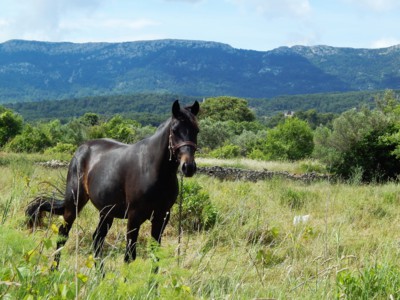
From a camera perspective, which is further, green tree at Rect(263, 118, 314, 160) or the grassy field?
green tree at Rect(263, 118, 314, 160)

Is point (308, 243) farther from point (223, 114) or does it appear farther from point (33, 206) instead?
point (223, 114)

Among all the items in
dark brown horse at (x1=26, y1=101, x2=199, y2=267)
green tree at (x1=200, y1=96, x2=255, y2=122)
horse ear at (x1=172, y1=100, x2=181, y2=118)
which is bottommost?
green tree at (x1=200, y1=96, x2=255, y2=122)

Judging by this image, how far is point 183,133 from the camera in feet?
14.5

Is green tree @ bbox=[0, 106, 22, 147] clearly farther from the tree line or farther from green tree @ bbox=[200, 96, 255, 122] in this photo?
green tree @ bbox=[200, 96, 255, 122]

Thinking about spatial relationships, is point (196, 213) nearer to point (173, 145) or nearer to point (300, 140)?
point (173, 145)

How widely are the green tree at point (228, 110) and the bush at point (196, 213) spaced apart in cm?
9190

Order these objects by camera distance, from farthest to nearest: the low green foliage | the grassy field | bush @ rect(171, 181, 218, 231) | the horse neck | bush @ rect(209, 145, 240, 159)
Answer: bush @ rect(209, 145, 240, 159) < bush @ rect(171, 181, 218, 231) < the horse neck < the low green foliage < the grassy field

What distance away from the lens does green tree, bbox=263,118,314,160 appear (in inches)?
1863

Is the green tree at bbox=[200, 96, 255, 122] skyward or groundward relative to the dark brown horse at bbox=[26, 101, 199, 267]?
groundward

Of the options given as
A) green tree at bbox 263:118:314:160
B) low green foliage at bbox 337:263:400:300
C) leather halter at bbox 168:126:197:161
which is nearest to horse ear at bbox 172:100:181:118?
leather halter at bbox 168:126:197:161

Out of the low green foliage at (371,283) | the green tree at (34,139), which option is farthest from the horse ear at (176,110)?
the green tree at (34,139)

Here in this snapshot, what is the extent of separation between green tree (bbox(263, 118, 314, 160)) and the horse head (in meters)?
42.5

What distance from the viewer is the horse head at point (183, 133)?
14.2 ft

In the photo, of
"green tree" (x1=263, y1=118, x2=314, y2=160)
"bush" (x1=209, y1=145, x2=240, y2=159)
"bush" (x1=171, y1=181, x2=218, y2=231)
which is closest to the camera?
"bush" (x1=171, y1=181, x2=218, y2=231)
